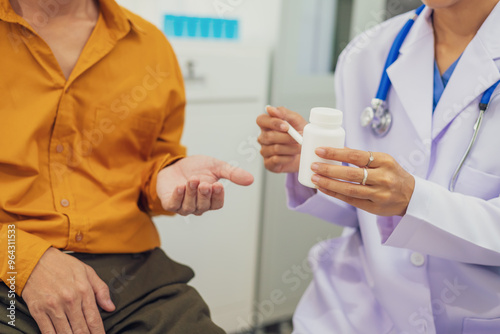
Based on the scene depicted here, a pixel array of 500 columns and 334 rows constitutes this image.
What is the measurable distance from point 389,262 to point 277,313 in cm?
126

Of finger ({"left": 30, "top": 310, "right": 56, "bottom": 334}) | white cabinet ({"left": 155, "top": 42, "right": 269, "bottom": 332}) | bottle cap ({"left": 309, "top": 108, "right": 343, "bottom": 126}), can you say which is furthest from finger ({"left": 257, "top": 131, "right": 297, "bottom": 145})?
white cabinet ({"left": 155, "top": 42, "right": 269, "bottom": 332})

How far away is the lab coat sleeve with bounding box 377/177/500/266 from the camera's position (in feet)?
3.00

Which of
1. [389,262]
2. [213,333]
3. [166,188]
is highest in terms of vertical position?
[166,188]

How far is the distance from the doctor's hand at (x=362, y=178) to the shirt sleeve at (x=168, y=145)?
1.34ft

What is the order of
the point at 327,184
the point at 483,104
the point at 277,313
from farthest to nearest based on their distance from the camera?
the point at 277,313, the point at 483,104, the point at 327,184

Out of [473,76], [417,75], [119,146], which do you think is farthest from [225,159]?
[473,76]

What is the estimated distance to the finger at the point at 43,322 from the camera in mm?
892

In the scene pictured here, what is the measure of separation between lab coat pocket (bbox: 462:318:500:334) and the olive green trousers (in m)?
0.46

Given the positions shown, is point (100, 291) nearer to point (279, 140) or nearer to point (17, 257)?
point (17, 257)

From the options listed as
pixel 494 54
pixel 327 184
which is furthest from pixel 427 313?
pixel 494 54

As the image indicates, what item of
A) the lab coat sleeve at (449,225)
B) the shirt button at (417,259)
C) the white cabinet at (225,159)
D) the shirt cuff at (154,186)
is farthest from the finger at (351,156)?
the white cabinet at (225,159)

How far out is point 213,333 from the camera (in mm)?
1003

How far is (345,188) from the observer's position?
84 centimetres

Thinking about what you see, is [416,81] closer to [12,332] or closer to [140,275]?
[140,275]
